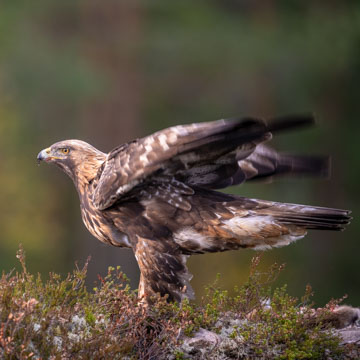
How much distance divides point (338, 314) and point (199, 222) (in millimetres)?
1704

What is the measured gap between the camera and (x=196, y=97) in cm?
2058

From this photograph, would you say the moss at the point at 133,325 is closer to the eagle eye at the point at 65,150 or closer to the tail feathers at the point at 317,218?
the tail feathers at the point at 317,218

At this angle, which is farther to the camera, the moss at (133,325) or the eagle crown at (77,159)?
the eagle crown at (77,159)

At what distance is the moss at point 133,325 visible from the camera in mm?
5480

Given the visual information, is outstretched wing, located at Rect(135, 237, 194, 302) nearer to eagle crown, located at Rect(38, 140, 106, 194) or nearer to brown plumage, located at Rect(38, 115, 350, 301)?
brown plumage, located at Rect(38, 115, 350, 301)

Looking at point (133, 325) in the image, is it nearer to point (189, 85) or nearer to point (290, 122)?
point (290, 122)

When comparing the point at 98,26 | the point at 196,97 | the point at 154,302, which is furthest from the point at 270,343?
the point at 196,97

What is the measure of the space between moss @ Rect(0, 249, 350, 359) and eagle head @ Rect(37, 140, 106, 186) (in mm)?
1341

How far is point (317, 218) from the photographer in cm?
670

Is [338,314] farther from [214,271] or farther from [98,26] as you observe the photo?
[214,271]

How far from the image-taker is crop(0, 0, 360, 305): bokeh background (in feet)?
58.3

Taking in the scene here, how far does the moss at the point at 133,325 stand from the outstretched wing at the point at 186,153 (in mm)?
837

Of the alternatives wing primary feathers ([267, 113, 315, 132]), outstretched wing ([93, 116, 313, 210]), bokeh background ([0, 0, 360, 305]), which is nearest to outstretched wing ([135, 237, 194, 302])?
outstretched wing ([93, 116, 313, 210])

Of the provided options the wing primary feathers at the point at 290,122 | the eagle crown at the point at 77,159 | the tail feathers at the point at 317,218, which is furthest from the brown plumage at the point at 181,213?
the wing primary feathers at the point at 290,122
